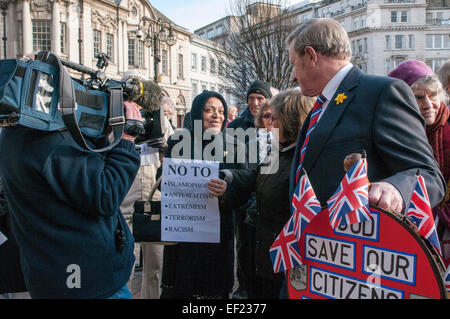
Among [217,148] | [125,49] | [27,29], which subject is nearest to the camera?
[217,148]

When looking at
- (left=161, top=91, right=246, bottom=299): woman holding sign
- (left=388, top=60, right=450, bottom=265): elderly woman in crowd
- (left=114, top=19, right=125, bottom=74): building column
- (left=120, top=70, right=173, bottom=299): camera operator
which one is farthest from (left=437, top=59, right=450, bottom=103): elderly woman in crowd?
(left=114, top=19, right=125, bottom=74): building column

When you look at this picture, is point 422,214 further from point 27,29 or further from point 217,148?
point 27,29

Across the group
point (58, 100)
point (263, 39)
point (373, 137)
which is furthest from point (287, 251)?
point (263, 39)

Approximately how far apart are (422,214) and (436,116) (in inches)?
63.7

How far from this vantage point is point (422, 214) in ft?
3.96

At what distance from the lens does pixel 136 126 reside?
1934 millimetres

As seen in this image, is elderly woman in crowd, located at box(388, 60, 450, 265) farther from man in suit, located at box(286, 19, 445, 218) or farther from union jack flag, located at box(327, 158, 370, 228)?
union jack flag, located at box(327, 158, 370, 228)

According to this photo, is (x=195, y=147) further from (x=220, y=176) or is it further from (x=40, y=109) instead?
(x=40, y=109)

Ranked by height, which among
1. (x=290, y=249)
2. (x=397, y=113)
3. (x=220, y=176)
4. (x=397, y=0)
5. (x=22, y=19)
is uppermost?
(x=397, y=0)

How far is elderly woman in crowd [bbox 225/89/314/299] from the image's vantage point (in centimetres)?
266

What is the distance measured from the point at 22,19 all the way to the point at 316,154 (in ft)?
109

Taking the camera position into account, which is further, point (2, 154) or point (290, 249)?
point (2, 154)

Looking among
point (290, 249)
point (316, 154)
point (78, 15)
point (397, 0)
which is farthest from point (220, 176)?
point (397, 0)

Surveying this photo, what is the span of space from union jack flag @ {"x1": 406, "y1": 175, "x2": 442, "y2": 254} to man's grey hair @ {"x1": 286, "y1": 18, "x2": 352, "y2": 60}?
2.79 ft
